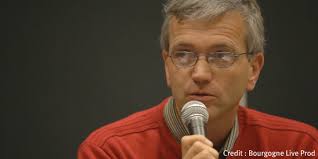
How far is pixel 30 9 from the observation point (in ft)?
10.2

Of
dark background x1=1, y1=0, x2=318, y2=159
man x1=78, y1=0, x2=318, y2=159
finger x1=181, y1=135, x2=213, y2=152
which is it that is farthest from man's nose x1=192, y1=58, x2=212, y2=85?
dark background x1=1, y1=0, x2=318, y2=159

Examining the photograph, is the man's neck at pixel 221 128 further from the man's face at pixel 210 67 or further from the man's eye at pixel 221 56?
the man's eye at pixel 221 56

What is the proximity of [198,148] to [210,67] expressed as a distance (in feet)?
2.11

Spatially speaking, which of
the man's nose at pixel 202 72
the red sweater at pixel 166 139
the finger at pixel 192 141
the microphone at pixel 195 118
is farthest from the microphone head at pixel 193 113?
the red sweater at pixel 166 139

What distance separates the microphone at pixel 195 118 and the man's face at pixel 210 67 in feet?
0.90

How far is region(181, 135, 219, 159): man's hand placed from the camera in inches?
64.9

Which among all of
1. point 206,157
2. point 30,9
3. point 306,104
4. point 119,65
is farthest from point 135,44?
point 206,157

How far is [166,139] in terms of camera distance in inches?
94.3

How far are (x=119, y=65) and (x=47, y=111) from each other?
502 mm

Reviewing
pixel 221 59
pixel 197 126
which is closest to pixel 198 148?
pixel 197 126

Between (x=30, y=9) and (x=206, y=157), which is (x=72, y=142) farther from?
(x=206, y=157)

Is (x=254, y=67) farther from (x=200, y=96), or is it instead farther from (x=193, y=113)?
(x=193, y=113)

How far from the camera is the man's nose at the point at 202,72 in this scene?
2193 mm

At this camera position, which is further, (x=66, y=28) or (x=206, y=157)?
(x=66, y=28)
